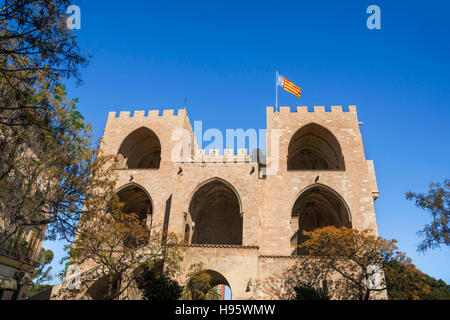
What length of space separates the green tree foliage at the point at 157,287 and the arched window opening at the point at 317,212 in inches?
360

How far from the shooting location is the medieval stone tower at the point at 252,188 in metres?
17.8

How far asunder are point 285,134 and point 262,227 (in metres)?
6.97

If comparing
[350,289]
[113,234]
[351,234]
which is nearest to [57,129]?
[113,234]

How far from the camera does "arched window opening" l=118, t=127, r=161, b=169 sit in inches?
962

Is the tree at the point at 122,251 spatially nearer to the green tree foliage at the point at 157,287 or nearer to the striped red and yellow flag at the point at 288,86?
the green tree foliage at the point at 157,287

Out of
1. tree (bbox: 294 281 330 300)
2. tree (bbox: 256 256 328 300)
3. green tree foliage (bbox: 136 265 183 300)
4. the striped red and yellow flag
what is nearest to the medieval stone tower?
tree (bbox: 256 256 328 300)

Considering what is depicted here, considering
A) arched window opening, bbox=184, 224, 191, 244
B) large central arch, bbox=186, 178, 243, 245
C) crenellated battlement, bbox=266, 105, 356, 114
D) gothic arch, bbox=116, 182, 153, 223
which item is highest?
crenellated battlement, bbox=266, 105, 356, 114

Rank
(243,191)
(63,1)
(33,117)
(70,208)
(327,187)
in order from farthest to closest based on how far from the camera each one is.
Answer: (327,187) → (243,191) → (70,208) → (33,117) → (63,1)

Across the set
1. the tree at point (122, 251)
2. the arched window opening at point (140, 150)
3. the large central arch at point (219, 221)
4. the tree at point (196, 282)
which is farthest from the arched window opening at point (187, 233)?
the arched window opening at point (140, 150)

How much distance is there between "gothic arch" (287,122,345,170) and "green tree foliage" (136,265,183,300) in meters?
12.9

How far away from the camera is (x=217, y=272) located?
17047 mm

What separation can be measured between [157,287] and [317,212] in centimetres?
1534

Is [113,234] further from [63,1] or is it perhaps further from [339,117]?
[339,117]

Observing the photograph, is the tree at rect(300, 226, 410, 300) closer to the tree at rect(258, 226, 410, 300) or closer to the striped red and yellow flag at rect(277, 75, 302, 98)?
→ the tree at rect(258, 226, 410, 300)
